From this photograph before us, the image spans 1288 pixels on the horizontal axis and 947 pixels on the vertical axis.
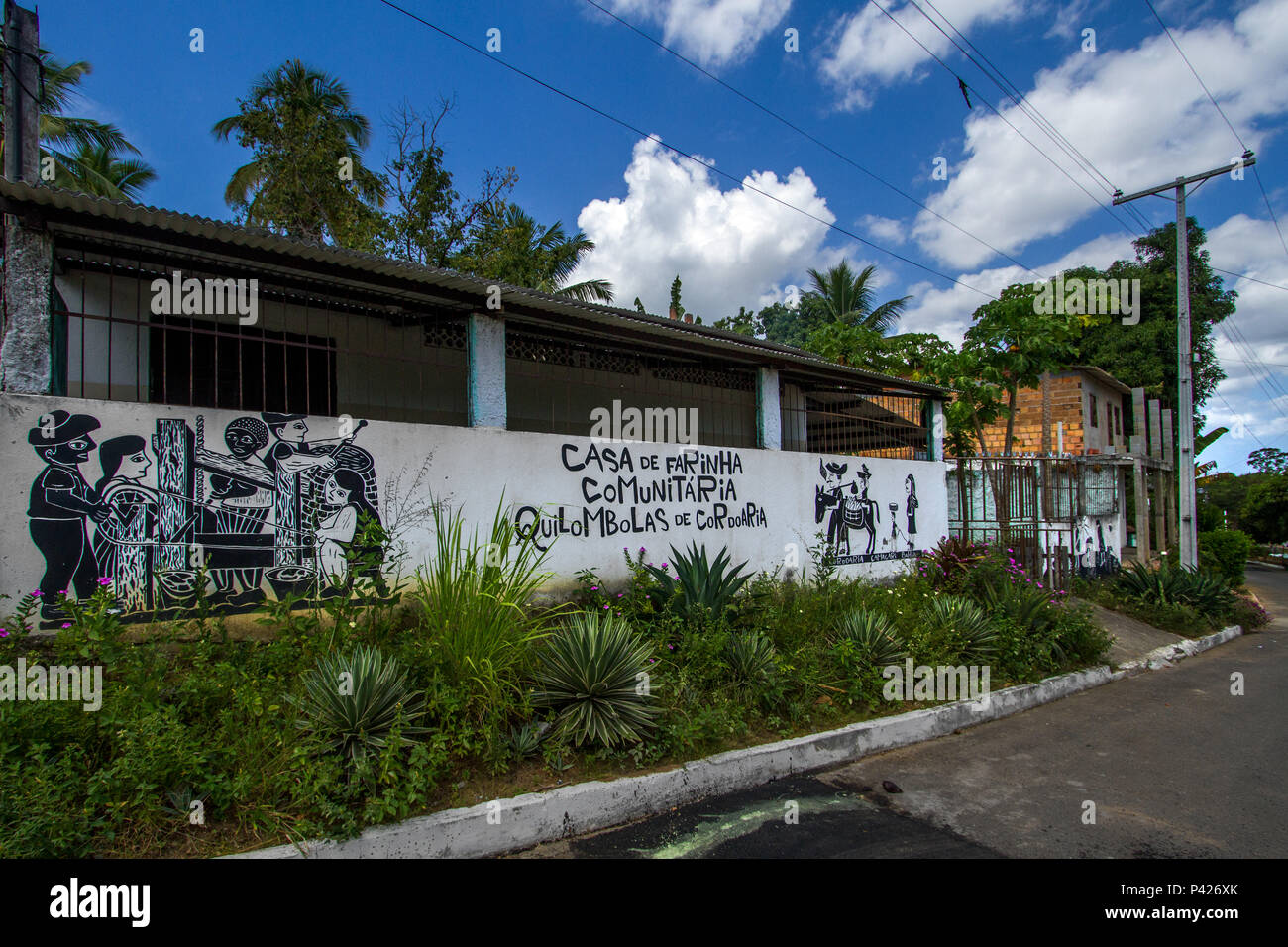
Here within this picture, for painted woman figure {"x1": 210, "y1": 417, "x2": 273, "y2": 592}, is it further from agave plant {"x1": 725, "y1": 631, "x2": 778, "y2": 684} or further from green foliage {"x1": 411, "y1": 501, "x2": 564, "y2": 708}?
agave plant {"x1": 725, "y1": 631, "x2": 778, "y2": 684}

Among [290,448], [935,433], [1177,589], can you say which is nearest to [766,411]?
[935,433]

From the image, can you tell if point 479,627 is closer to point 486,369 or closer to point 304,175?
point 486,369

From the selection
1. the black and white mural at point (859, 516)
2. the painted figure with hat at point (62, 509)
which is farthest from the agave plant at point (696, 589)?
the painted figure with hat at point (62, 509)

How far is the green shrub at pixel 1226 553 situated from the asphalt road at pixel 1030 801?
40.1 feet

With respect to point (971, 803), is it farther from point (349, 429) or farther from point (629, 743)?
point (349, 429)

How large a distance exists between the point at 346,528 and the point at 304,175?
12890 mm

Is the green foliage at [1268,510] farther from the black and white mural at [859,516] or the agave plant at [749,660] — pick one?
the agave plant at [749,660]

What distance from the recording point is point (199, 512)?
4605 millimetres

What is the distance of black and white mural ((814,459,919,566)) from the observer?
9.03 meters

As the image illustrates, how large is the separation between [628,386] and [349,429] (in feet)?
12.8

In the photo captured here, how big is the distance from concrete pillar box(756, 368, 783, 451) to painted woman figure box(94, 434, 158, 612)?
6.30 m

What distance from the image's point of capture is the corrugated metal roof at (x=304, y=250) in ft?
14.0

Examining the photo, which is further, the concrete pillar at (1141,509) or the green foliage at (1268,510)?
the green foliage at (1268,510)
